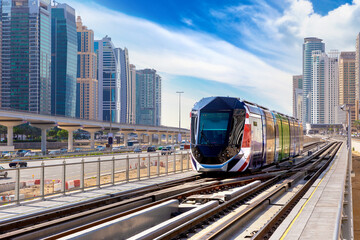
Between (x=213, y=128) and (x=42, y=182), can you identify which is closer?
(x=42, y=182)

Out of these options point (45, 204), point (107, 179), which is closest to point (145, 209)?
point (45, 204)

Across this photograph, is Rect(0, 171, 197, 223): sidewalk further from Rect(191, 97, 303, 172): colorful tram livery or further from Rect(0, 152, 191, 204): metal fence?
Rect(191, 97, 303, 172): colorful tram livery

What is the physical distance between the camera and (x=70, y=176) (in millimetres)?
16547

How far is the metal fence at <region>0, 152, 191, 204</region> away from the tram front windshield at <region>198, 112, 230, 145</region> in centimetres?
363

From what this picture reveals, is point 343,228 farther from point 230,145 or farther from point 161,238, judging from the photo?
point 230,145

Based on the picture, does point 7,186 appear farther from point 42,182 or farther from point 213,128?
point 213,128

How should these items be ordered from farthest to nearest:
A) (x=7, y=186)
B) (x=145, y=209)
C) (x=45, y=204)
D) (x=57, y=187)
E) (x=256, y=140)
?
1. (x=256, y=140)
2. (x=57, y=187)
3. (x=45, y=204)
4. (x=7, y=186)
5. (x=145, y=209)

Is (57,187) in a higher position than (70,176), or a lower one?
lower

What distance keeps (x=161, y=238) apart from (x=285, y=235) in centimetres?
237

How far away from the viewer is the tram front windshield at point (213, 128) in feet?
65.5

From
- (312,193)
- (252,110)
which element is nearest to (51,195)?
(312,193)

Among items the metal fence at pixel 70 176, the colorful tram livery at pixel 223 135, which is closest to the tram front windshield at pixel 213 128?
the colorful tram livery at pixel 223 135

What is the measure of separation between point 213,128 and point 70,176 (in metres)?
7.04

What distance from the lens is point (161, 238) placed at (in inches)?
335
